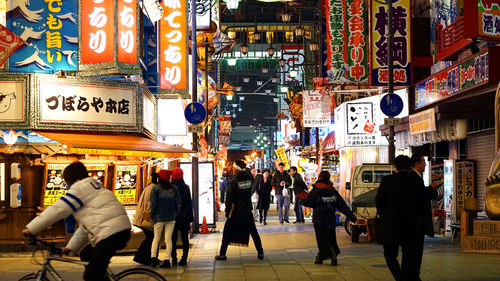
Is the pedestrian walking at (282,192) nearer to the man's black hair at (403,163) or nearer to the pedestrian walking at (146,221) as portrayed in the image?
the pedestrian walking at (146,221)

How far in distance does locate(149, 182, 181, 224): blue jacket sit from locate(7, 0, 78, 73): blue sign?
5.61 m

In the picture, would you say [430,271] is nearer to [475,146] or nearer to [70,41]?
[475,146]

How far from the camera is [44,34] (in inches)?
696

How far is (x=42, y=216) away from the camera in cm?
709

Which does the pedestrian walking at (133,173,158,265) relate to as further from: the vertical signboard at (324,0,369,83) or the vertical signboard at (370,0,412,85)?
the vertical signboard at (324,0,369,83)

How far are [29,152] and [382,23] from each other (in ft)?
37.0

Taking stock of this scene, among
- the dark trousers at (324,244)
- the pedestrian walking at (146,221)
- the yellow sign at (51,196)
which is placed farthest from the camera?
the yellow sign at (51,196)

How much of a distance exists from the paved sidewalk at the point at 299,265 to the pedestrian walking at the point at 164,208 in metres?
0.60

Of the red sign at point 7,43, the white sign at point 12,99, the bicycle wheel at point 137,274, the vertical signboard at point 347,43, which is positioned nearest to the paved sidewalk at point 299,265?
the white sign at point 12,99

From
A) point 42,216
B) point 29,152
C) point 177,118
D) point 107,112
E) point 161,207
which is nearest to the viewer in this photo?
point 42,216

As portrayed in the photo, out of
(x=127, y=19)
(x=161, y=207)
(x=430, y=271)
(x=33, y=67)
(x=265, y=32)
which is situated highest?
(x=265, y=32)

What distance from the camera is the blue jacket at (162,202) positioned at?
13695 millimetres

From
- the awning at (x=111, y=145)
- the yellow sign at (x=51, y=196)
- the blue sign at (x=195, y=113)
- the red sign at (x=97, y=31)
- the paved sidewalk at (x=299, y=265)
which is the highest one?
the red sign at (x=97, y=31)

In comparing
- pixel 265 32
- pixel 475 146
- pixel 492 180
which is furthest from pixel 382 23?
pixel 265 32
